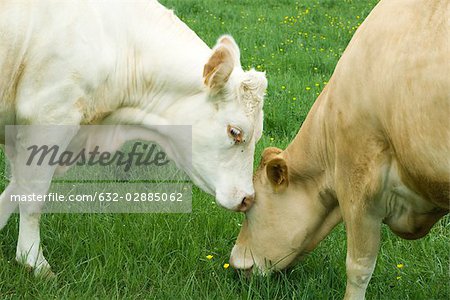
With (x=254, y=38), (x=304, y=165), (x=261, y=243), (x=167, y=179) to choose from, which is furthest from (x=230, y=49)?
(x=254, y=38)

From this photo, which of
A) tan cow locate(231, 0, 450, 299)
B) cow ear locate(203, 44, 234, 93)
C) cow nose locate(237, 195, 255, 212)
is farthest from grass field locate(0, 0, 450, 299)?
cow ear locate(203, 44, 234, 93)

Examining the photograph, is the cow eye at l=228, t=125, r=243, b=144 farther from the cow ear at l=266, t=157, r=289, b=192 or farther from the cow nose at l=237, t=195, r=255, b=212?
the cow nose at l=237, t=195, r=255, b=212

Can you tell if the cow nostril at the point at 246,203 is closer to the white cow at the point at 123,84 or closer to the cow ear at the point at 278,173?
the white cow at the point at 123,84

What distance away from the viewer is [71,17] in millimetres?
4137

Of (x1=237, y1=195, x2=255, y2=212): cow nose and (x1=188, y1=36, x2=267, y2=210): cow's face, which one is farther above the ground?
(x1=188, y1=36, x2=267, y2=210): cow's face

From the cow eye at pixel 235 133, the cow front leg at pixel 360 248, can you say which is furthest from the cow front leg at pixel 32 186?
the cow front leg at pixel 360 248

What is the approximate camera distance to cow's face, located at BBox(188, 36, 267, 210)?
4.37 metres

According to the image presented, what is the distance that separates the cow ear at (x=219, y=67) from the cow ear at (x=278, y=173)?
0.55 meters

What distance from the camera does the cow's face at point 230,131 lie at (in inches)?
172

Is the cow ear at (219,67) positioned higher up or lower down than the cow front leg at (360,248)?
higher up

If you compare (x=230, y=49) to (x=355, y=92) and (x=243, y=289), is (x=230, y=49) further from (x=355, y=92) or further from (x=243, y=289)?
(x=243, y=289)

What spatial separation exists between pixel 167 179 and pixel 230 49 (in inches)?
66.0

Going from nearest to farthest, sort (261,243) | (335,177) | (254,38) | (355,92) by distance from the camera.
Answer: (355,92) → (335,177) → (261,243) → (254,38)

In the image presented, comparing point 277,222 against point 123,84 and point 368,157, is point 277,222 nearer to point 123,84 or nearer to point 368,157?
point 368,157
